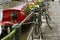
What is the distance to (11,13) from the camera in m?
9.35

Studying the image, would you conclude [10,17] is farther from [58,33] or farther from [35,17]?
[35,17]

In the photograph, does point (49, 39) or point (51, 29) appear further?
point (51, 29)

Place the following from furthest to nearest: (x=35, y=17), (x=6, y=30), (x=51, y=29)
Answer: (x=51, y=29)
(x=6, y=30)
(x=35, y=17)

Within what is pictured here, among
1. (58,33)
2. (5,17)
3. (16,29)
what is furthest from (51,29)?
(16,29)

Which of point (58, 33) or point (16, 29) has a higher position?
point (16, 29)

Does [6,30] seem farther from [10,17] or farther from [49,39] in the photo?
[49,39]

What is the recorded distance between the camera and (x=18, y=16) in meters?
9.37

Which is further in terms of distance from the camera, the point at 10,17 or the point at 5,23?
the point at 10,17

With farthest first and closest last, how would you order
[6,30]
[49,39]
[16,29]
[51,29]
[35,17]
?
[51,29]
[6,30]
[49,39]
[35,17]
[16,29]


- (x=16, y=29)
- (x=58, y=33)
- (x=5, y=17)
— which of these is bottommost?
(x=58, y=33)

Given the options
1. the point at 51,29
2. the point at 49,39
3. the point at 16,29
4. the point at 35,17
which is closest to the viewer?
the point at 16,29

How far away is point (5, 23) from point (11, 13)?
84 cm

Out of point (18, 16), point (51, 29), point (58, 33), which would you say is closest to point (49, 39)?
point (58, 33)

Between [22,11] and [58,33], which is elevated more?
[22,11]
